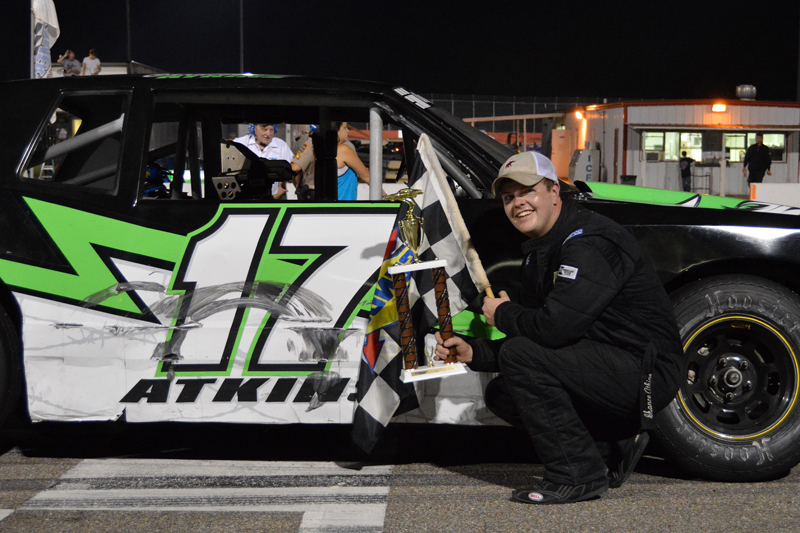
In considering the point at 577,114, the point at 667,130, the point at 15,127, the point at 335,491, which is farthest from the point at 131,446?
the point at 577,114

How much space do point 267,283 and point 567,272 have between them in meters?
1.21

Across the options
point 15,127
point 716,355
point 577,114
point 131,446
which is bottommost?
point 131,446

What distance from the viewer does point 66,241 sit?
138 inches

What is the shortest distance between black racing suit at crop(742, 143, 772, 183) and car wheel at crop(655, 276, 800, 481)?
16.7 m

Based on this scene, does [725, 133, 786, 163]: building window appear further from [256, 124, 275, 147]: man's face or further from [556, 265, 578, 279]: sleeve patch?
[556, 265, 578, 279]: sleeve patch

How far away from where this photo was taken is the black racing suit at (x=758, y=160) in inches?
736

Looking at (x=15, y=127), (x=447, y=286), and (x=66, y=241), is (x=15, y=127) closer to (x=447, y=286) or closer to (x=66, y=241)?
(x=66, y=241)

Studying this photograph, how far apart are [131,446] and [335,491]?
122cm

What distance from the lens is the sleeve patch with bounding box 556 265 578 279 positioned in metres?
3.06

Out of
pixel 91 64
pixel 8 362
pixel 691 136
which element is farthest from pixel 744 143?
pixel 8 362

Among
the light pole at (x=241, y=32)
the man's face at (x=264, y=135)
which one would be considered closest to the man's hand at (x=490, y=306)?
the man's face at (x=264, y=135)

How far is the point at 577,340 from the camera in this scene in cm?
321

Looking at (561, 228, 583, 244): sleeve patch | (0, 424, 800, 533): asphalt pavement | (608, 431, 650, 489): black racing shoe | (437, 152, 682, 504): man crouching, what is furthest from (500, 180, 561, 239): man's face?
(0, 424, 800, 533): asphalt pavement

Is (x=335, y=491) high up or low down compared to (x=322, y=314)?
down
